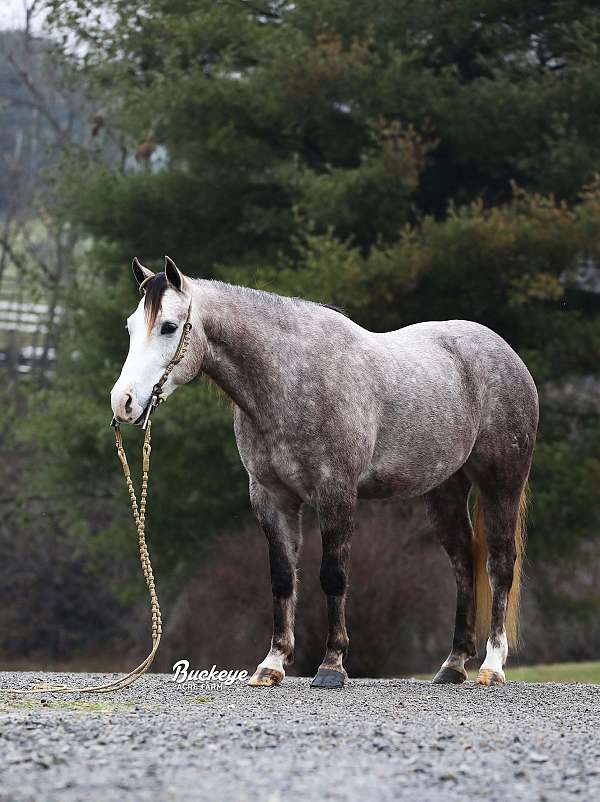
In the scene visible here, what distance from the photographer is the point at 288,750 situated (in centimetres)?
426

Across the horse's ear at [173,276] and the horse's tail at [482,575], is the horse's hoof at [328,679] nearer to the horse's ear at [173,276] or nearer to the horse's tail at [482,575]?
the horse's tail at [482,575]

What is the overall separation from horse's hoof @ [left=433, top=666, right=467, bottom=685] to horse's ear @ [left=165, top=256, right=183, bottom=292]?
2.97 metres

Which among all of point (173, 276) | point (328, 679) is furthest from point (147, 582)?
point (173, 276)

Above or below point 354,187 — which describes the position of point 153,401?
below

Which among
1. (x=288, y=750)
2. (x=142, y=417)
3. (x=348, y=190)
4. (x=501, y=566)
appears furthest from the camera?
(x=348, y=190)

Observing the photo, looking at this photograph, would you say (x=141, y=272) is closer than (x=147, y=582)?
No

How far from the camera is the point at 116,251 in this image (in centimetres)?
1895

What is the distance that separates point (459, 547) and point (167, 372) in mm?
2531

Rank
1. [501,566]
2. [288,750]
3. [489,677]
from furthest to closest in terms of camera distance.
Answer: [501,566], [489,677], [288,750]

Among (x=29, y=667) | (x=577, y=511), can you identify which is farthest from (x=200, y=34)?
(x=29, y=667)

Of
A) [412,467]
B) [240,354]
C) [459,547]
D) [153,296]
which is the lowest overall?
[459,547]

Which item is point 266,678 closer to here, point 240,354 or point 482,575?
point 482,575

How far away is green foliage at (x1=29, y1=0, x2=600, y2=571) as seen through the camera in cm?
1567

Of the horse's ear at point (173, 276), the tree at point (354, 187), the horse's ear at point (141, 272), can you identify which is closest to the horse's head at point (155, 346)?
the horse's ear at point (173, 276)
